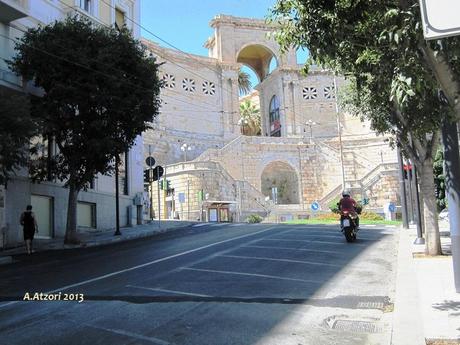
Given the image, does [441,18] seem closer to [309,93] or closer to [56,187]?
[56,187]

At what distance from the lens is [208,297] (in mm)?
8289

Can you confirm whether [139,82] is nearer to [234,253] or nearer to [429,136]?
[234,253]

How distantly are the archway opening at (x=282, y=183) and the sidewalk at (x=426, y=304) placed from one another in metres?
50.1

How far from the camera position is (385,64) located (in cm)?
561

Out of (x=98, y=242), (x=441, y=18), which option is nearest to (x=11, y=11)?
(x=98, y=242)

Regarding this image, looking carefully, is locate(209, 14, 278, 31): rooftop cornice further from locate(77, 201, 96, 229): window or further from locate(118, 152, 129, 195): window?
locate(77, 201, 96, 229): window

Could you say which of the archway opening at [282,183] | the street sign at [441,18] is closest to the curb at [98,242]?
the street sign at [441,18]

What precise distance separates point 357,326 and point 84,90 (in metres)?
14.4

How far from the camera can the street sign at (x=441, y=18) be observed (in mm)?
3240

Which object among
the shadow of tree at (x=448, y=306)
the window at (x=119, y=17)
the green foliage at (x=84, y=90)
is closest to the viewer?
the shadow of tree at (x=448, y=306)

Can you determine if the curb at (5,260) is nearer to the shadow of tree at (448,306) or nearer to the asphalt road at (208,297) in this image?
the asphalt road at (208,297)

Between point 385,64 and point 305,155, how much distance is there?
184ft

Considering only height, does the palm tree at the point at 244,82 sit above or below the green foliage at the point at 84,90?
above

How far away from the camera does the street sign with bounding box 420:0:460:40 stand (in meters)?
3.24
